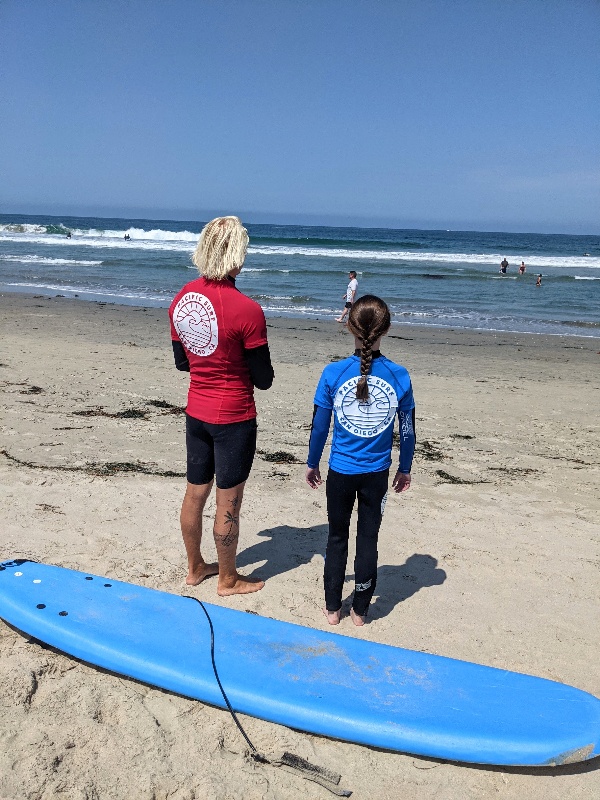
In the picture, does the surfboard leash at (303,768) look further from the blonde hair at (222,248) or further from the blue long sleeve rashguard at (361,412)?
the blonde hair at (222,248)

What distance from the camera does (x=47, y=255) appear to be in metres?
32.1

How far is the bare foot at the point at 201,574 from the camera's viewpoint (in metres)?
3.62

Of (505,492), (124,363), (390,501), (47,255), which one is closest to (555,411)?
(505,492)

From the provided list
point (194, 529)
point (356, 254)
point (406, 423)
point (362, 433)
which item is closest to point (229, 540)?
point (194, 529)

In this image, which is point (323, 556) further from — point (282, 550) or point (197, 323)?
point (197, 323)

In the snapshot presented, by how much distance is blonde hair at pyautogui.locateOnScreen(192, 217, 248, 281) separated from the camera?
3.01 m

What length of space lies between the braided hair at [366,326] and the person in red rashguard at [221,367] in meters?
0.43

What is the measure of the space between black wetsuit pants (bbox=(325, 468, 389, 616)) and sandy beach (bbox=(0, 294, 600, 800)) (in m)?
0.24

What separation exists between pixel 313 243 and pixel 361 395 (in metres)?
51.5

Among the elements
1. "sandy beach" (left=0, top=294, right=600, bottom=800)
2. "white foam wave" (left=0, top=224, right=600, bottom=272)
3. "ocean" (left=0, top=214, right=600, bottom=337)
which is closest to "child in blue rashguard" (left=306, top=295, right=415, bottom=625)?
"sandy beach" (left=0, top=294, right=600, bottom=800)

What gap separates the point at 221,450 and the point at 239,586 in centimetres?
83

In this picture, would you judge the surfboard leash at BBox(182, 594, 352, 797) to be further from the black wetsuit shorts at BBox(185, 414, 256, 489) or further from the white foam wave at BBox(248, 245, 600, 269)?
the white foam wave at BBox(248, 245, 600, 269)

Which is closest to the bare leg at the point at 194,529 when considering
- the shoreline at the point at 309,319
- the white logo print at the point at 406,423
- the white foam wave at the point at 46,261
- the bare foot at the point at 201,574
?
the bare foot at the point at 201,574

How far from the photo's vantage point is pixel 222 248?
9.92 ft
